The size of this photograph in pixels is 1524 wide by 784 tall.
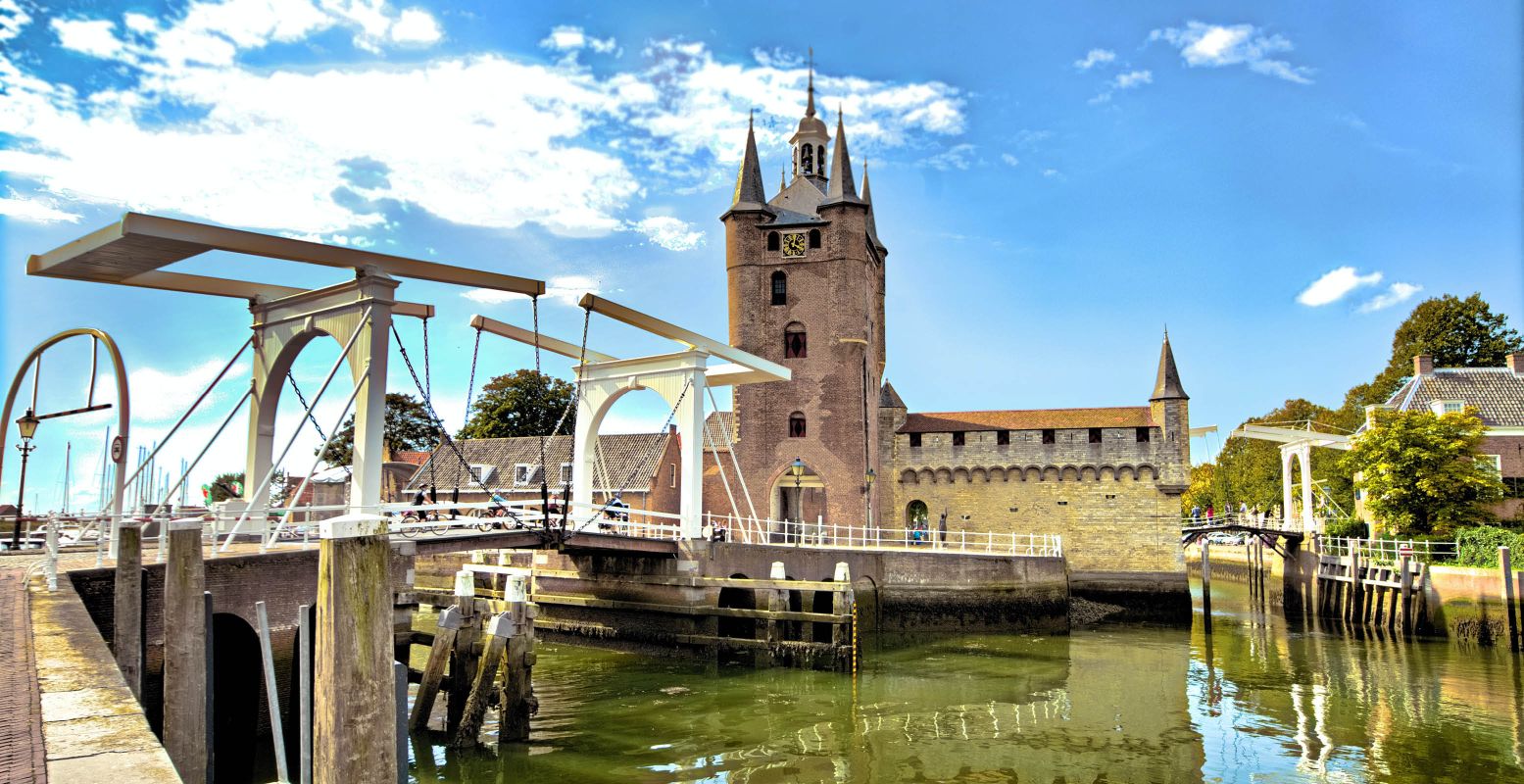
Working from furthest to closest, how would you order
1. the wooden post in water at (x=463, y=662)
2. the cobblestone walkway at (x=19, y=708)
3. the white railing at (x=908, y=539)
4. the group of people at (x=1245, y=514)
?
1. the group of people at (x=1245, y=514)
2. the white railing at (x=908, y=539)
3. the wooden post in water at (x=463, y=662)
4. the cobblestone walkway at (x=19, y=708)

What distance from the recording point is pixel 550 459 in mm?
35062

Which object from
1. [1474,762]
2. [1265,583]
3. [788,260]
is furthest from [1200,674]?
[1265,583]

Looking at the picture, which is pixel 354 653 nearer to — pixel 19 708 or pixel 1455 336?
pixel 19 708

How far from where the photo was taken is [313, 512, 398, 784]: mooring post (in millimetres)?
5227

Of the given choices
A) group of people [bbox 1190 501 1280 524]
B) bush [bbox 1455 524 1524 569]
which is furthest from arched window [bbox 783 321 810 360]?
bush [bbox 1455 524 1524 569]

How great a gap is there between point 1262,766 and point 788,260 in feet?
74.0

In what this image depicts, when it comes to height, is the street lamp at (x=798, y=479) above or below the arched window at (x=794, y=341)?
below

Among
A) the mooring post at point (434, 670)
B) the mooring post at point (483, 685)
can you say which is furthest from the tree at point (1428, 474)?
the mooring post at point (434, 670)

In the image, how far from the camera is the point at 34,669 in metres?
5.73

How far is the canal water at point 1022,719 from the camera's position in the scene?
1172 centimetres

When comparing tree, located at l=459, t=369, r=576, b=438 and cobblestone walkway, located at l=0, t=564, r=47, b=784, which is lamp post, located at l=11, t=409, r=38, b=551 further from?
tree, located at l=459, t=369, r=576, b=438

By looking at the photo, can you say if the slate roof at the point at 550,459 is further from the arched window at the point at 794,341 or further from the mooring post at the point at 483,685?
the mooring post at the point at 483,685

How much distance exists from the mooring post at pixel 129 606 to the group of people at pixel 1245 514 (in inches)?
1404

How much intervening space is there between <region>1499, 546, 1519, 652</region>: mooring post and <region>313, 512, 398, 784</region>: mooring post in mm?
25003
